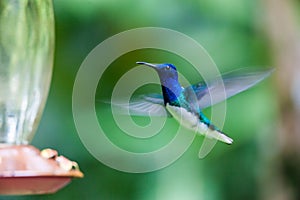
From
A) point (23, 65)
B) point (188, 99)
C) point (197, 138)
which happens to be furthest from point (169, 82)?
point (197, 138)

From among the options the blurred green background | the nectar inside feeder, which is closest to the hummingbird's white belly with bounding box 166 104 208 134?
the nectar inside feeder

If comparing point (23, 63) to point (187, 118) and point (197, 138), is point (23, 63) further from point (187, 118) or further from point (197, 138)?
point (197, 138)

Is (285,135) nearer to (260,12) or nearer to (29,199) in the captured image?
(260,12)

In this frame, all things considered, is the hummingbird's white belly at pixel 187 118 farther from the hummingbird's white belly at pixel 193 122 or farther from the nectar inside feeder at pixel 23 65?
the nectar inside feeder at pixel 23 65

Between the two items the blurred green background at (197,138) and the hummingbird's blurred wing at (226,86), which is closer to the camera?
the hummingbird's blurred wing at (226,86)

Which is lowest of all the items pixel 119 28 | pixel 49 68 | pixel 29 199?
pixel 29 199

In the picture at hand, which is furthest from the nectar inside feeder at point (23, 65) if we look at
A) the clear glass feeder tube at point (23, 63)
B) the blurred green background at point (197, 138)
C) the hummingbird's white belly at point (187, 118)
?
the blurred green background at point (197, 138)

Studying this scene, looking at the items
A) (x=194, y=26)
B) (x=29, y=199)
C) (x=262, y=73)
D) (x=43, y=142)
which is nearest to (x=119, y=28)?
(x=194, y=26)
